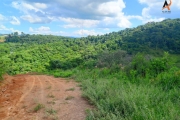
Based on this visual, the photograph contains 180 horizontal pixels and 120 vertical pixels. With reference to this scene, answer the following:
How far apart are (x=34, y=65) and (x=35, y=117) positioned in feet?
158

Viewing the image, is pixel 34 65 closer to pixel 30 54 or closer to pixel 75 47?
pixel 30 54

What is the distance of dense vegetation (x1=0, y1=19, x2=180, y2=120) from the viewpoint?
158 inches

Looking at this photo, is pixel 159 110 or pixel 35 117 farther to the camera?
pixel 35 117

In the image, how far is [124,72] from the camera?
10.4m

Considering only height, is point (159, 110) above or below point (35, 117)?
above

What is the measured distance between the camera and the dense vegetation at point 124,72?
158 inches

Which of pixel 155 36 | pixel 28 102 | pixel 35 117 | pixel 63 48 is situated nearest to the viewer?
pixel 35 117

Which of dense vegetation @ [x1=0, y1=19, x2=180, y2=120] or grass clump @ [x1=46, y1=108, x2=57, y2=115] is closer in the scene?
dense vegetation @ [x1=0, y1=19, x2=180, y2=120]

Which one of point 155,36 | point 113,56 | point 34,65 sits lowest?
point 34,65

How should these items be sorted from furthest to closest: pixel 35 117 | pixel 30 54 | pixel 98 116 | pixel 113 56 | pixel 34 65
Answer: pixel 30 54
pixel 34 65
pixel 113 56
pixel 35 117
pixel 98 116

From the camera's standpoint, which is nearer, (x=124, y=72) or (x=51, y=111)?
(x=51, y=111)

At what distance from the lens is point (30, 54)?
55625mm

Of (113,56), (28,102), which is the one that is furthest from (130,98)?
(113,56)

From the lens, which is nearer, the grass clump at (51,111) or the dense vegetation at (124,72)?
the dense vegetation at (124,72)
